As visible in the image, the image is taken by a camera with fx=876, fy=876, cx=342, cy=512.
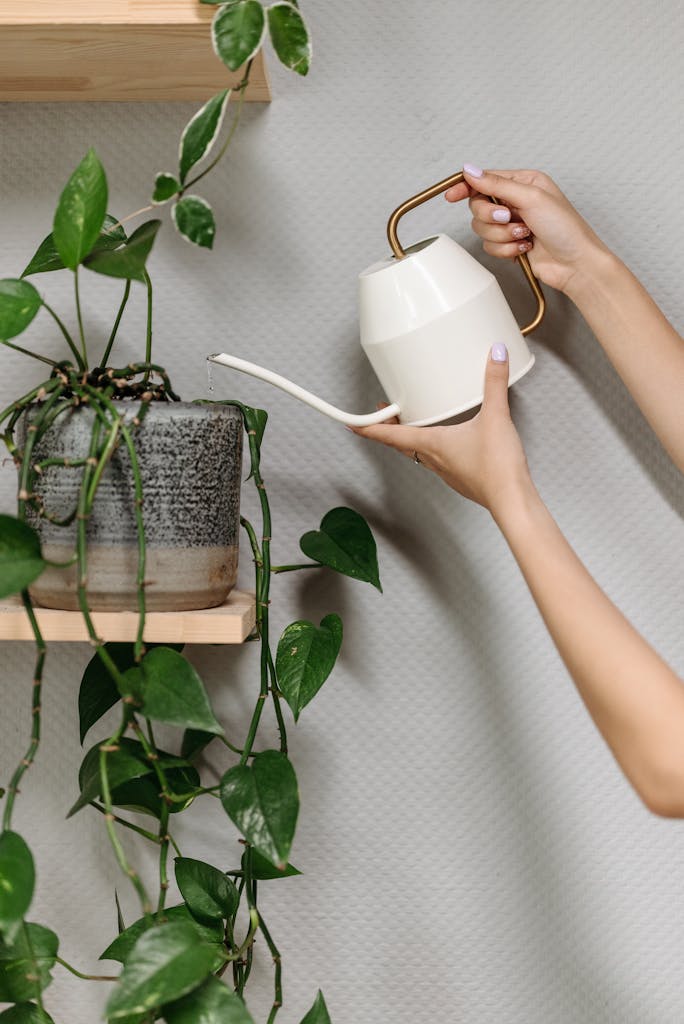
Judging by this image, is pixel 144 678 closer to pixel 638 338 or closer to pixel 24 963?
pixel 24 963

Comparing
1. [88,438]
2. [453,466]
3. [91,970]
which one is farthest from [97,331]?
[91,970]

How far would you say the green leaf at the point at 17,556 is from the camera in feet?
2.04

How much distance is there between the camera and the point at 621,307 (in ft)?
2.80

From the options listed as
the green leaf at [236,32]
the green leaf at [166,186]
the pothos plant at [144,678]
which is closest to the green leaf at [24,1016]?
the pothos plant at [144,678]

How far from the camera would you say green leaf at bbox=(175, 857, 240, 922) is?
815 mm

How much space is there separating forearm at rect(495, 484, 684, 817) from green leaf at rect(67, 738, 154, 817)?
13.8 inches

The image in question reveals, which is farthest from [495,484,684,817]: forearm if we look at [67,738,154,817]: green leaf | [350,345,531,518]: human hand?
[67,738,154,817]: green leaf

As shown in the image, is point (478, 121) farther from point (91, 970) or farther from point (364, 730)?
point (91, 970)

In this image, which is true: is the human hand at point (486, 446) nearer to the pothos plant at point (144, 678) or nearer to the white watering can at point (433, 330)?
the white watering can at point (433, 330)

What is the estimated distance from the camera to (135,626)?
695 mm

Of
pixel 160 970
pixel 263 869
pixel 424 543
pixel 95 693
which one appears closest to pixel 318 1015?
pixel 263 869

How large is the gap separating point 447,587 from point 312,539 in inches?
6.9

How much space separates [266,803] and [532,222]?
0.58 m

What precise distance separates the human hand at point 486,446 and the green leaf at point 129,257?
0.26 metres
